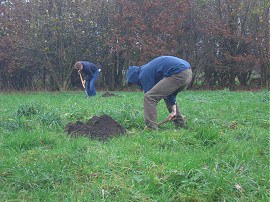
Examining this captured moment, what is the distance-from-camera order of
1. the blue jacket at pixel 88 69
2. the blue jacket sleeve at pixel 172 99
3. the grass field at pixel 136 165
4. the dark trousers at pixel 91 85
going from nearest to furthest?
the grass field at pixel 136 165 < the blue jacket sleeve at pixel 172 99 < the blue jacket at pixel 88 69 < the dark trousers at pixel 91 85

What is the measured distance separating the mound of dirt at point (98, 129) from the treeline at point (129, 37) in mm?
12930

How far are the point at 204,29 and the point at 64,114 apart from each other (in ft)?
45.1

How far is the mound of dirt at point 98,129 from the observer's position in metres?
5.83

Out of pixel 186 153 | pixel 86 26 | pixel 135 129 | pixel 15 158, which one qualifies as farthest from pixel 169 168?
pixel 86 26

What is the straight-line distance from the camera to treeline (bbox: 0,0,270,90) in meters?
18.6

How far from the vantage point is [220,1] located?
2014 cm

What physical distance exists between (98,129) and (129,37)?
45.3 feet

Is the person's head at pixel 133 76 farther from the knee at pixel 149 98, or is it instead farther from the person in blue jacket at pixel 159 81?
the knee at pixel 149 98

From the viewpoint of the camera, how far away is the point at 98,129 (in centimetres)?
607

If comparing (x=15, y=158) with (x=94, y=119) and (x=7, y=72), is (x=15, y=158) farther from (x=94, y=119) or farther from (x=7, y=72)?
(x=7, y=72)

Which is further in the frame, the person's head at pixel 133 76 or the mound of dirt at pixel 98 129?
the person's head at pixel 133 76

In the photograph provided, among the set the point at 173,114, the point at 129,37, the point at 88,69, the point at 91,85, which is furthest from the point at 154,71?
the point at 129,37

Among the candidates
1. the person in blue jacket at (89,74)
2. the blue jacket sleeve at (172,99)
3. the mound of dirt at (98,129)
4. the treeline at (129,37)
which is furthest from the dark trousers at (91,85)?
the mound of dirt at (98,129)

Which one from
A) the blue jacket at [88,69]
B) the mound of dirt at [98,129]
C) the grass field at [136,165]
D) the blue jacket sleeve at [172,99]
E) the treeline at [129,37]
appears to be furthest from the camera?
the treeline at [129,37]
